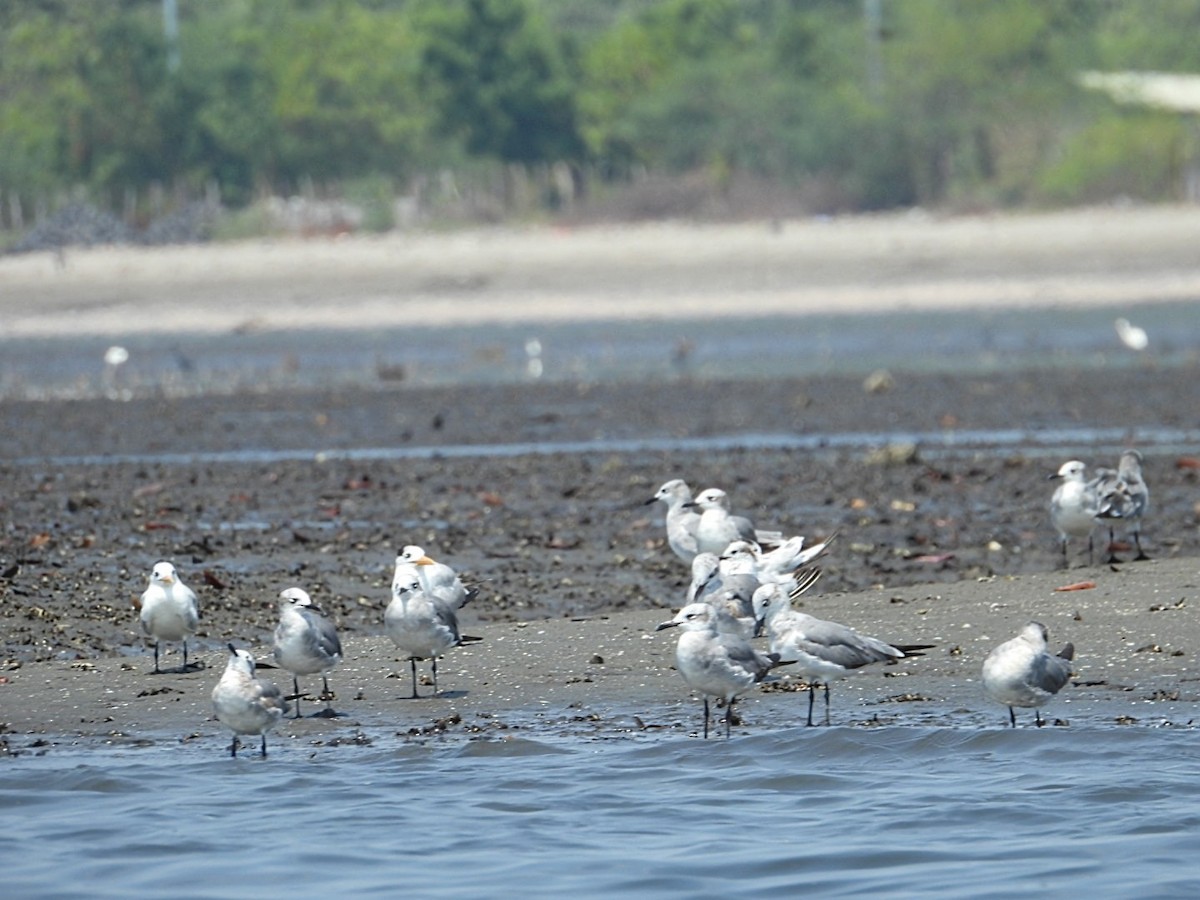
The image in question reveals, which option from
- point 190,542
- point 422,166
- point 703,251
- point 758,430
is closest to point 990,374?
point 758,430

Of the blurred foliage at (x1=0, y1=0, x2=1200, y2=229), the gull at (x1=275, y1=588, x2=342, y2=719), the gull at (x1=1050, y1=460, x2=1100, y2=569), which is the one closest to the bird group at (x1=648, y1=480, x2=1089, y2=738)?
the gull at (x1=275, y1=588, x2=342, y2=719)

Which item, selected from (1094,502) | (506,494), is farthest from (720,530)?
(506,494)

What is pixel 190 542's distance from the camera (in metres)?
13.6

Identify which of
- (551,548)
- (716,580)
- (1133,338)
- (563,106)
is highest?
(563,106)

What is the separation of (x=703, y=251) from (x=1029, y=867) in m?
35.7

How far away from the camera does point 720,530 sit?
11688 millimetres

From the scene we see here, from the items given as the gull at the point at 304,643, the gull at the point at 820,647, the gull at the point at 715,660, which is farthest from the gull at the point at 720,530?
the gull at the point at 304,643

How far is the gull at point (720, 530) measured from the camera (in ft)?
38.3

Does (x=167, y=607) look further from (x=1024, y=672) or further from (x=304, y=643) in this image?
(x=1024, y=672)

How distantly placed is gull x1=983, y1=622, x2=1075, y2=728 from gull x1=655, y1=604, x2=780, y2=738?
980 mm

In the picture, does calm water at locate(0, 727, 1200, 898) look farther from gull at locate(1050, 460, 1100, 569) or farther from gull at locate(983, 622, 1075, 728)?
gull at locate(1050, 460, 1100, 569)

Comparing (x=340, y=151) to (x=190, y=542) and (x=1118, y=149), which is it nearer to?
(x=1118, y=149)

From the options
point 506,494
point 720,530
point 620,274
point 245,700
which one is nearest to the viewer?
point 245,700

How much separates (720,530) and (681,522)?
26.7 inches
